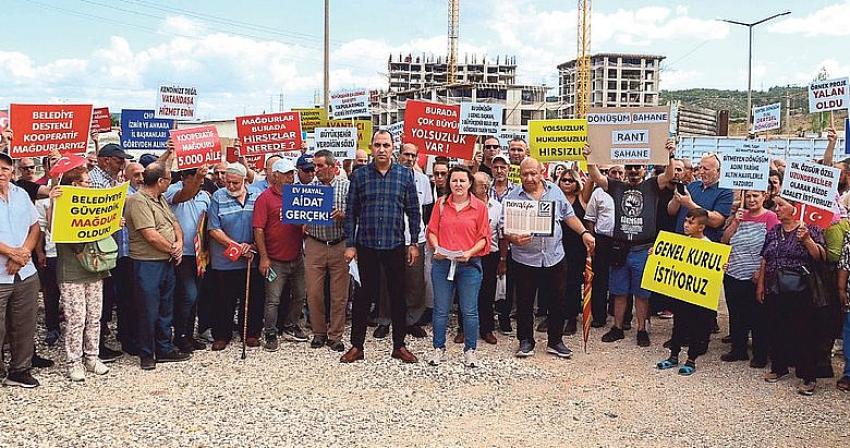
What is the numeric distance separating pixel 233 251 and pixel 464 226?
2312 mm

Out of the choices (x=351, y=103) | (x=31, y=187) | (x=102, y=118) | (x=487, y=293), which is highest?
(x=351, y=103)

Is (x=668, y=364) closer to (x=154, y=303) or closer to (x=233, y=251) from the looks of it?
(x=233, y=251)

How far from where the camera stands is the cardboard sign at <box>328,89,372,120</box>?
13000mm

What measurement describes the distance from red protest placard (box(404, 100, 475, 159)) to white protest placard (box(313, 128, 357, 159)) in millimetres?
1166

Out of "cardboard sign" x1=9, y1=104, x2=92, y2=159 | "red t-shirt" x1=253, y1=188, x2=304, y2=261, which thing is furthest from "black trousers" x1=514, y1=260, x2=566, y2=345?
"cardboard sign" x1=9, y1=104, x2=92, y2=159

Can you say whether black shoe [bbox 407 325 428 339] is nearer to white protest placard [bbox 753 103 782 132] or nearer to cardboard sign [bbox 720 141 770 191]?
cardboard sign [bbox 720 141 770 191]

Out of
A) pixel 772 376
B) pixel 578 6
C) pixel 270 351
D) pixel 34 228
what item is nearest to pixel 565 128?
pixel 772 376

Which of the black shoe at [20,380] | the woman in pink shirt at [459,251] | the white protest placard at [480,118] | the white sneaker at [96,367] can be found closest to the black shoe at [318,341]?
the woman in pink shirt at [459,251]

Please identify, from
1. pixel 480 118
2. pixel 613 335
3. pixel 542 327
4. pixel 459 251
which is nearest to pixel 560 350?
pixel 613 335

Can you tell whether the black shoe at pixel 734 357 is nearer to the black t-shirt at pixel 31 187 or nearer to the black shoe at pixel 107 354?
the black shoe at pixel 107 354

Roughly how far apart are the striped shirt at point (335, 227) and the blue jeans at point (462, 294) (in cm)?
109

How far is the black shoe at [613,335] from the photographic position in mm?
8031

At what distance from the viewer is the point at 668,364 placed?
277 inches

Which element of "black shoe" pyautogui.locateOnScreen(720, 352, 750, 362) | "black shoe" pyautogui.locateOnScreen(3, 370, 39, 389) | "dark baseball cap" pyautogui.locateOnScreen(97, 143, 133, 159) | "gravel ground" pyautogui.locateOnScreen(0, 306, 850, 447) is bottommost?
"gravel ground" pyautogui.locateOnScreen(0, 306, 850, 447)
